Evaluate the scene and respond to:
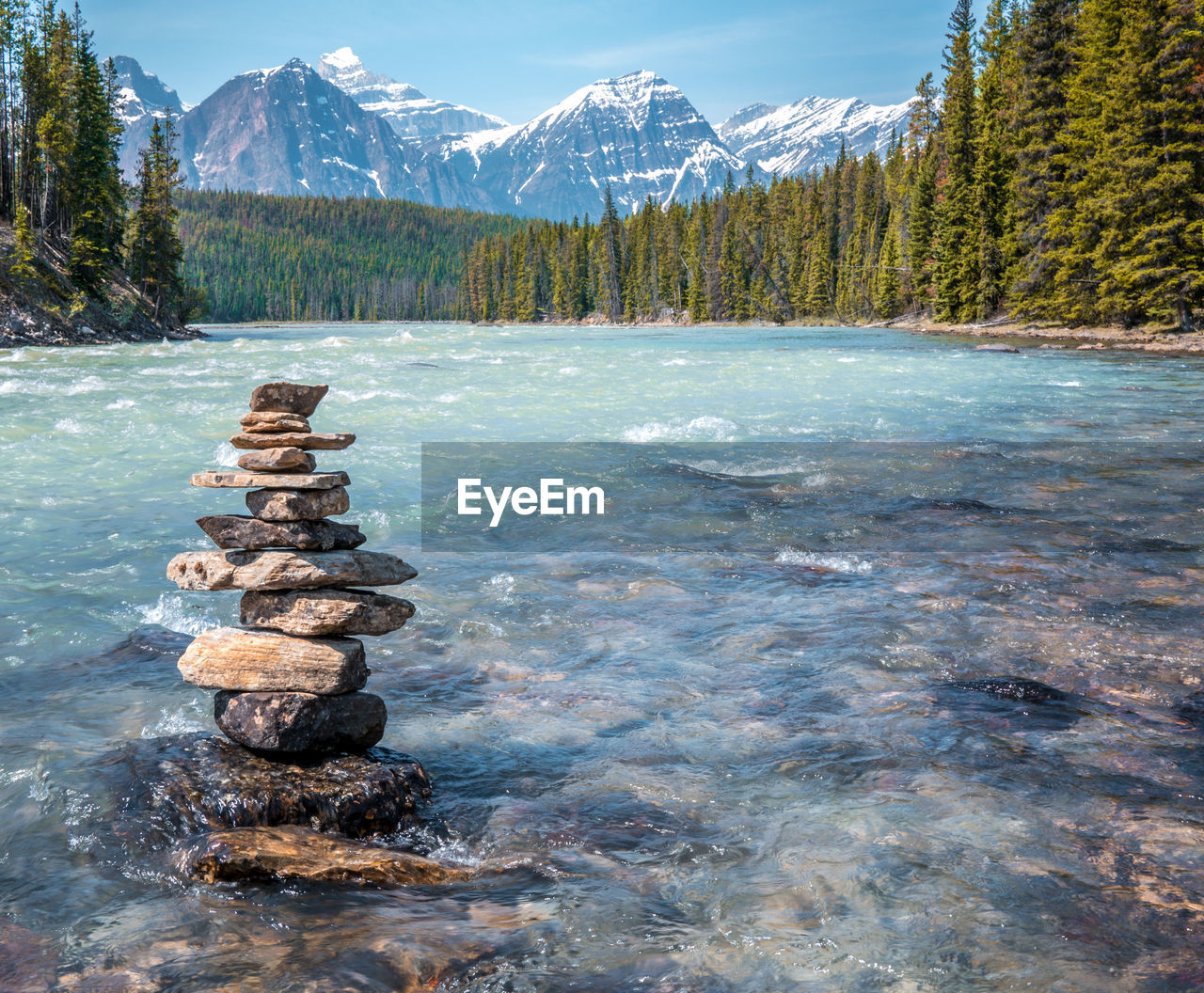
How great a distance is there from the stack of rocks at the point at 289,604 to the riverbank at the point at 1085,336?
3918 centimetres

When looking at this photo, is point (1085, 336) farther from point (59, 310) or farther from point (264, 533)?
point (59, 310)

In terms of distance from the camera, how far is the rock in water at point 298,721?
193 inches

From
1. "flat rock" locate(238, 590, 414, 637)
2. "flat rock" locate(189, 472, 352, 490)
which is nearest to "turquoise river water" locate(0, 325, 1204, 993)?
"flat rock" locate(238, 590, 414, 637)

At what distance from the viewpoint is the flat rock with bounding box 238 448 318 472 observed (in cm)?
529

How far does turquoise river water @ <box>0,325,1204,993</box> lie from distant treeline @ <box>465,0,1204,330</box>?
101ft

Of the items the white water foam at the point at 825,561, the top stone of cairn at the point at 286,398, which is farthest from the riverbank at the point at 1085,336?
the top stone of cairn at the point at 286,398

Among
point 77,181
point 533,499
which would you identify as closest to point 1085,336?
point 533,499

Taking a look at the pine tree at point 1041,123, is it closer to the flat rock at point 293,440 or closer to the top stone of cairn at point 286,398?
the top stone of cairn at point 286,398

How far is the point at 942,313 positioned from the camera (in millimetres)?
65500

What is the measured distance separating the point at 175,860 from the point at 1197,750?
580 centimetres

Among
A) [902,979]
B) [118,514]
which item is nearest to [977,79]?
[118,514]

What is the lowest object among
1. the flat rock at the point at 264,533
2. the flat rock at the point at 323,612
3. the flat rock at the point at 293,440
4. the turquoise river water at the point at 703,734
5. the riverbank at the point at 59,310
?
the turquoise river water at the point at 703,734

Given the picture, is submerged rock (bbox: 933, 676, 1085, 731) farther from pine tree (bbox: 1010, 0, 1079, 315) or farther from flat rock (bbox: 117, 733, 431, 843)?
pine tree (bbox: 1010, 0, 1079, 315)

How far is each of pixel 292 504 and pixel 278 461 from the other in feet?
0.99
